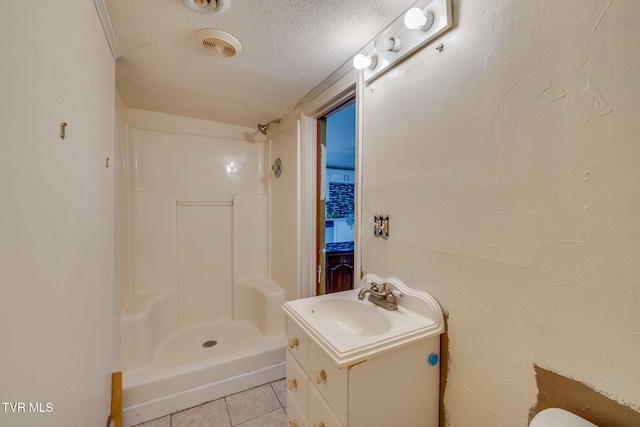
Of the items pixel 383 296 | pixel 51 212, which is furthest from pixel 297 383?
pixel 51 212

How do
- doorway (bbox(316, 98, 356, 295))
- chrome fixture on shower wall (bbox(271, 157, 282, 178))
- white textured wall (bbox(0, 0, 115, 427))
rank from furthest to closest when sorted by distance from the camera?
chrome fixture on shower wall (bbox(271, 157, 282, 178))
doorway (bbox(316, 98, 356, 295))
white textured wall (bbox(0, 0, 115, 427))

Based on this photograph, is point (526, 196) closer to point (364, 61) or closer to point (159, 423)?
point (364, 61)

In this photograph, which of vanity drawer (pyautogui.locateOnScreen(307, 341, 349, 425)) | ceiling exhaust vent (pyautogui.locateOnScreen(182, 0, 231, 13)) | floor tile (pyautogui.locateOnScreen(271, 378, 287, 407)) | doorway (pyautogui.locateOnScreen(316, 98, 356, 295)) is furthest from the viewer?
doorway (pyautogui.locateOnScreen(316, 98, 356, 295))

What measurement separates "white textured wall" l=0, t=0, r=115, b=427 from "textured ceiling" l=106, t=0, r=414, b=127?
0.23 meters

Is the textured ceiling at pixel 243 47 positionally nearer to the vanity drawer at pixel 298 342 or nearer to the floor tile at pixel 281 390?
the vanity drawer at pixel 298 342

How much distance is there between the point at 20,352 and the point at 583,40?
1.42 meters

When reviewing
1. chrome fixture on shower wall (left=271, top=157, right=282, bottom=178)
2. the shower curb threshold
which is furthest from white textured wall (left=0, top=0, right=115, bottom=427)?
chrome fixture on shower wall (left=271, top=157, right=282, bottom=178)

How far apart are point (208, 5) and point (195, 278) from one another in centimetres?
210

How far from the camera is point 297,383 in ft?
3.51

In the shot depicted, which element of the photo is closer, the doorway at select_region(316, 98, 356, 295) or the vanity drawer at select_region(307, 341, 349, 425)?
the vanity drawer at select_region(307, 341, 349, 425)

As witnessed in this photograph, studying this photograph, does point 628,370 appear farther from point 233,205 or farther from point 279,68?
point 233,205

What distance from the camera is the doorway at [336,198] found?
73.6 inches

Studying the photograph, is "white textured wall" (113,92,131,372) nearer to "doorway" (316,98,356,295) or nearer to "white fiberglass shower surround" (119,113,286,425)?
"white fiberglass shower surround" (119,113,286,425)

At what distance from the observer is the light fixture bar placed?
0.88 meters
